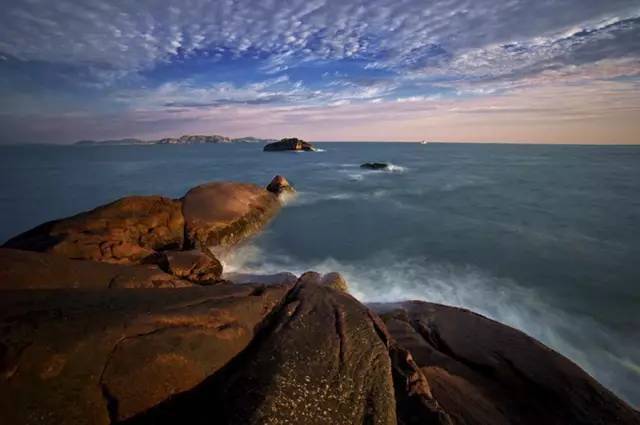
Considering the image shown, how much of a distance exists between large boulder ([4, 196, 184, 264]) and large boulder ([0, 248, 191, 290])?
224 cm

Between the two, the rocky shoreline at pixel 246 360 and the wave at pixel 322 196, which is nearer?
the rocky shoreline at pixel 246 360

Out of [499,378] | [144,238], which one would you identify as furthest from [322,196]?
[499,378]

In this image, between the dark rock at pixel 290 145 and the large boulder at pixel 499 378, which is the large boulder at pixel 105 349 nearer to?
the large boulder at pixel 499 378

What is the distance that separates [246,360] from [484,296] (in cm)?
951

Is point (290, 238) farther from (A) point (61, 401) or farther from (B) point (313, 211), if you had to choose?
(A) point (61, 401)

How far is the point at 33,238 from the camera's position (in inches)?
337

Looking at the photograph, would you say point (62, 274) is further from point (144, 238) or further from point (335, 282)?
point (335, 282)

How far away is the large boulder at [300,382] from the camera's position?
3.20m

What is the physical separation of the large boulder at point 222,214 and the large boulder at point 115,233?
65cm

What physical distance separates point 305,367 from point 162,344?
5.44ft

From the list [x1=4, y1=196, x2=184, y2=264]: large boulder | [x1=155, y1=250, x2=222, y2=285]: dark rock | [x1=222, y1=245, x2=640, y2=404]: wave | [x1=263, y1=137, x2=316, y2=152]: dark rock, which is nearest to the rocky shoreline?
[x1=155, y1=250, x2=222, y2=285]: dark rock

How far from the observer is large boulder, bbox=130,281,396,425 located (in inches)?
126

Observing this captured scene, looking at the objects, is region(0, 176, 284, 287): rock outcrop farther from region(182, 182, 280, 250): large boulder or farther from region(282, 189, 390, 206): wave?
region(282, 189, 390, 206): wave

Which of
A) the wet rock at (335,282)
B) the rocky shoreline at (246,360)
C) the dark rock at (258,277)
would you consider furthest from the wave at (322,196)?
the rocky shoreline at (246,360)
